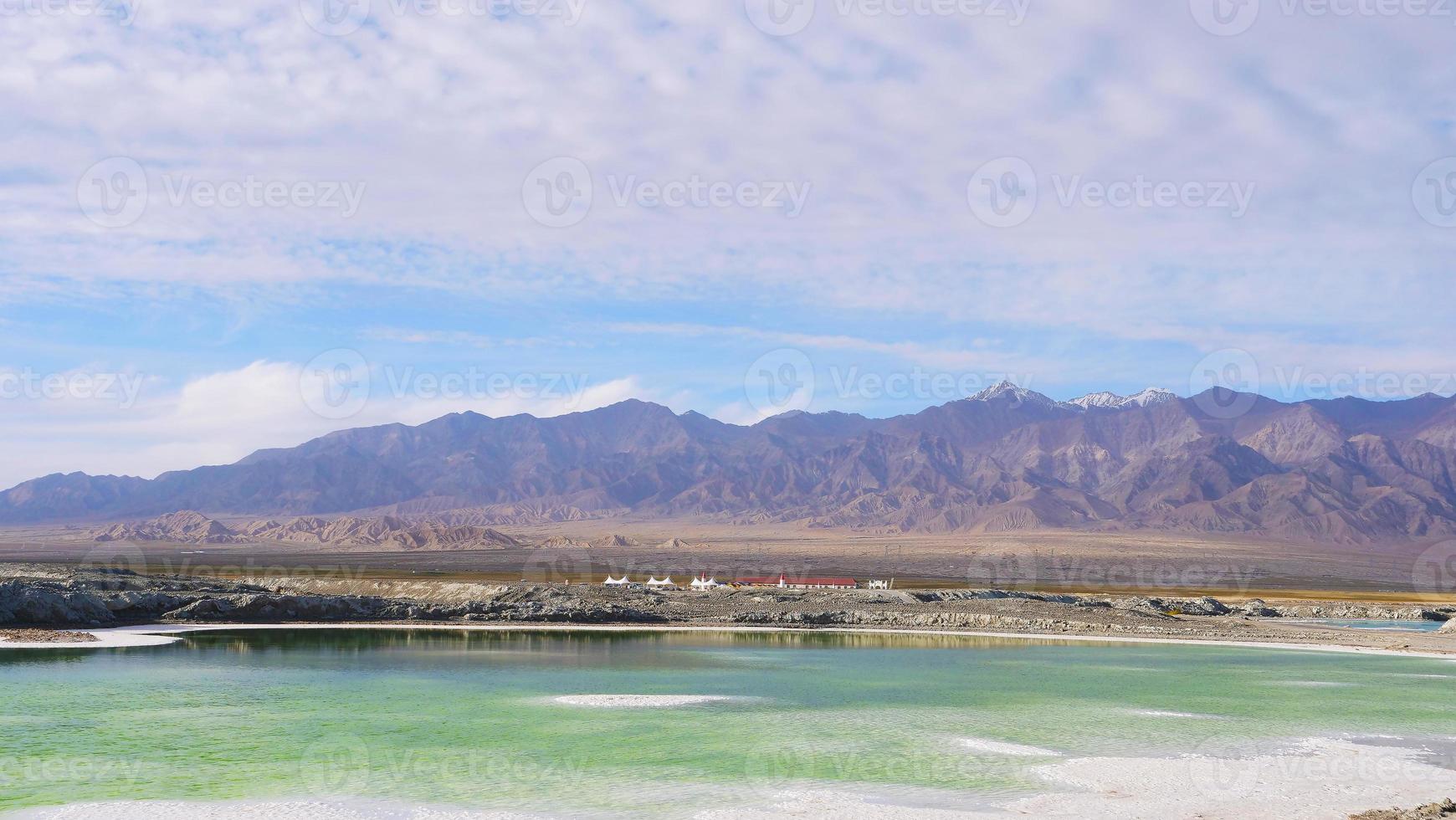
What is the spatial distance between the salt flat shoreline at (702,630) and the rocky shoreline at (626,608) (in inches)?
42.8

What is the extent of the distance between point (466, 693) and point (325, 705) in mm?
4396

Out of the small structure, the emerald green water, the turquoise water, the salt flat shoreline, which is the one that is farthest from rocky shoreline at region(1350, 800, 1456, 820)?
the small structure

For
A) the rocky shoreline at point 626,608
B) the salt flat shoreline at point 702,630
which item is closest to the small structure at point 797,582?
the rocky shoreline at point 626,608

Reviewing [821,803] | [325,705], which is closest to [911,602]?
[325,705]

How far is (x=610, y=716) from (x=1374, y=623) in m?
69.6

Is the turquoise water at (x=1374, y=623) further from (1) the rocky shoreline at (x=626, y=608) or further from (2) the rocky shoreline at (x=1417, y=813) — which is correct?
(2) the rocky shoreline at (x=1417, y=813)

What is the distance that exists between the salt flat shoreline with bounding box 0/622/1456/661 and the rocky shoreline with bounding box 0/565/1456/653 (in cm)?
109

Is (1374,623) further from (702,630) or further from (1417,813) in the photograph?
(1417,813)

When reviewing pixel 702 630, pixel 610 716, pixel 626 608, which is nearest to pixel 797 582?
pixel 626 608

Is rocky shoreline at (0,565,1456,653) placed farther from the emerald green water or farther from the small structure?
the emerald green water

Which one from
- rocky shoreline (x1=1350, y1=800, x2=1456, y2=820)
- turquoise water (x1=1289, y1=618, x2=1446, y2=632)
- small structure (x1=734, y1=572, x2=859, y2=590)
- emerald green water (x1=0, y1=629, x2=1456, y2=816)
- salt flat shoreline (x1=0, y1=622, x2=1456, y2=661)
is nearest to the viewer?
rocky shoreline (x1=1350, y1=800, x2=1456, y2=820)

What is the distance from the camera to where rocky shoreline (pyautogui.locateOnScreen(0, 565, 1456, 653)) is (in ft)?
184

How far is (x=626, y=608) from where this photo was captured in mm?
65562

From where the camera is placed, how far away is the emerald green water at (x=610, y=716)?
21266mm
